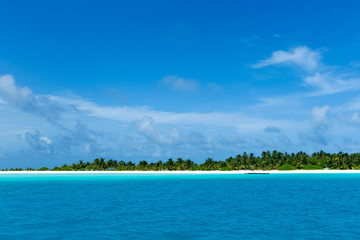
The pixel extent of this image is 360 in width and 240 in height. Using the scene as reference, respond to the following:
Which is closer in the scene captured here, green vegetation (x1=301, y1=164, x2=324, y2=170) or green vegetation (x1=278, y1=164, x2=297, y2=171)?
green vegetation (x1=301, y1=164, x2=324, y2=170)

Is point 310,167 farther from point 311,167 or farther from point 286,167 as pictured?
point 286,167

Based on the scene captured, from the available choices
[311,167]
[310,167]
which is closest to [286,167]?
[310,167]

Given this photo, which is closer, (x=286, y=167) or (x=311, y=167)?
(x=311, y=167)

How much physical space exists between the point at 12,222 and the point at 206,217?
1816cm

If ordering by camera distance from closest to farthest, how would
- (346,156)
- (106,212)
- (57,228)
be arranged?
(57,228), (106,212), (346,156)

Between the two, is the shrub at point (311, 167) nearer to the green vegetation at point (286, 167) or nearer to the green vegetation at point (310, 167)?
the green vegetation at point (310, 167)

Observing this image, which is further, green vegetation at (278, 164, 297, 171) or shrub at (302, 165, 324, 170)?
green vegetation at (278, 164, 297, 171)

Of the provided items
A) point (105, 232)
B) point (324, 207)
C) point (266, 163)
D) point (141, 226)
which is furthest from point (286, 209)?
point (266, 163)

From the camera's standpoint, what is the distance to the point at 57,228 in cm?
2798

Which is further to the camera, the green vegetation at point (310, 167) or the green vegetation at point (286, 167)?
the green vegetation at point (286, 167)

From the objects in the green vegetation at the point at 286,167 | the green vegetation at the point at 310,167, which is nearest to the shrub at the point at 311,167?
the green vegetation at the point at 310,167

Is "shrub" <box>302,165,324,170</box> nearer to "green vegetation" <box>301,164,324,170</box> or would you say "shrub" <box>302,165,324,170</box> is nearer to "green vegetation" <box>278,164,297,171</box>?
"green vegetation" <box>301,164,324,170</box>

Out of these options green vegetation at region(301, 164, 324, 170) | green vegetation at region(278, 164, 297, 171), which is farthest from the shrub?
green vegetation at region(278, 164, 297, 171)

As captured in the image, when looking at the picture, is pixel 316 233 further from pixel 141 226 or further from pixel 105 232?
pixel 105 232
